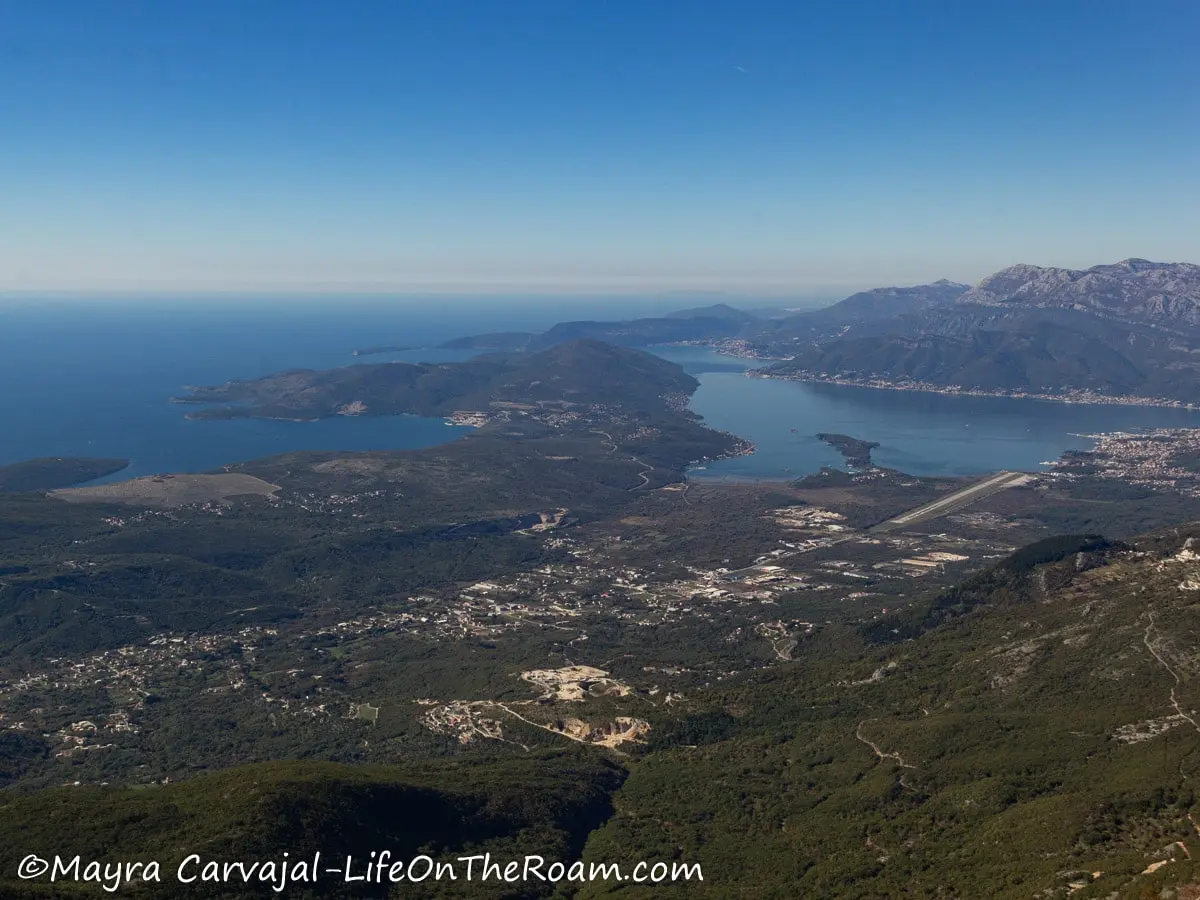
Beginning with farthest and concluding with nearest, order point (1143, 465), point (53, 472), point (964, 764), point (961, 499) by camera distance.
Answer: point (1143, 465), point (53, 472), point (961, 499), point (964, 764)

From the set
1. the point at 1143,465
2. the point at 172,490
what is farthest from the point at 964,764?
the point at 1143,465

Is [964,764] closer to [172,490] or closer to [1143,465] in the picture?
[172,490]

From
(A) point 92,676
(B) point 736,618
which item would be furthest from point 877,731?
(A) point 92,676

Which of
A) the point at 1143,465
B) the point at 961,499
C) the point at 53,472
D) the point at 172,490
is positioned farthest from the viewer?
the point at 1143,465

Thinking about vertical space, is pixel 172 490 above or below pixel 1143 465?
above

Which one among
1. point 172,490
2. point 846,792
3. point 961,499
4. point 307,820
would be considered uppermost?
point 307,820

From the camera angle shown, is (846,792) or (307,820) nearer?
(307,820)

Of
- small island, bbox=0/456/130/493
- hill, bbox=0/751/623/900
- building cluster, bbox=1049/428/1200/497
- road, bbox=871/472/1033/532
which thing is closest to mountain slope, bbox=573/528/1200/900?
hill, bbox=0/751/623/900

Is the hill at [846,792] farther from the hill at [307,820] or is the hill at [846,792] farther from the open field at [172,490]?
the open field at [172,490]
